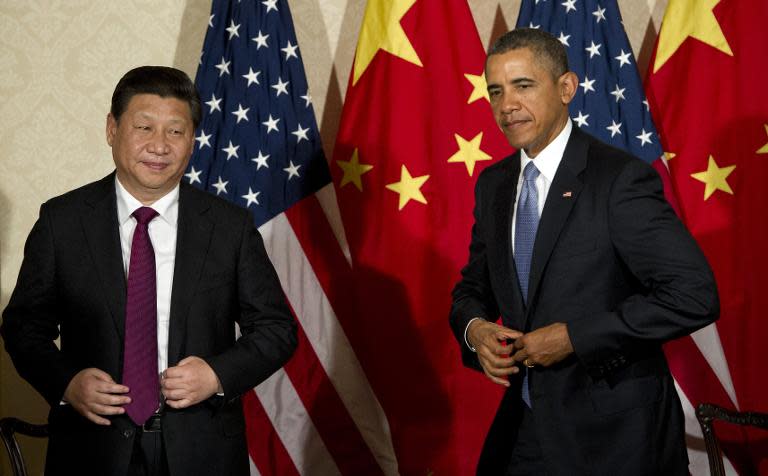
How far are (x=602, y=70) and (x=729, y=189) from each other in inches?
28.0

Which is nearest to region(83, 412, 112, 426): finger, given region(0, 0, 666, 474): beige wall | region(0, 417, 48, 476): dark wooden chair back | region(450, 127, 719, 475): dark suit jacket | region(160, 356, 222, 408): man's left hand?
region(160, 356, 222, 408): man's left hand

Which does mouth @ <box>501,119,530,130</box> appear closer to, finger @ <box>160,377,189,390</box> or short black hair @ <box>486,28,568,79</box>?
short black hair @ <box>486,28,568,79</box>

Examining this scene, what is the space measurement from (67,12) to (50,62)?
25 centimetres

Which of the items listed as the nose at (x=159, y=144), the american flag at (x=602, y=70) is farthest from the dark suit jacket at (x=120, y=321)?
the american flag at (x=602, y=70)

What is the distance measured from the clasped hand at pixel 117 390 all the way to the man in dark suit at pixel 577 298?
70 cm

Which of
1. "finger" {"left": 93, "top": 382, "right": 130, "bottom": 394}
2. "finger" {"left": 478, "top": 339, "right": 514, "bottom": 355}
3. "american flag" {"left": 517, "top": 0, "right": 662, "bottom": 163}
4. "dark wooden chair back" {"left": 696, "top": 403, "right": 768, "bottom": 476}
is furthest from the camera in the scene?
"american flag" {"left": 517, "top": 0, "right": 662, "bottom": 163}

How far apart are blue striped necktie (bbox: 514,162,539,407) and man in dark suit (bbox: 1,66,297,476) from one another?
1.96 ft

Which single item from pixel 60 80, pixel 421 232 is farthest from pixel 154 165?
pixel 60 80

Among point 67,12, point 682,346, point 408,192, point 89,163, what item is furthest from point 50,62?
point 682,346

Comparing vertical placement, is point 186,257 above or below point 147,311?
above

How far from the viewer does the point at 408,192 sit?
3.38 m

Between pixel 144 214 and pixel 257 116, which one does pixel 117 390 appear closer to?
pixel 144 214

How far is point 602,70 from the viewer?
3.35 metres

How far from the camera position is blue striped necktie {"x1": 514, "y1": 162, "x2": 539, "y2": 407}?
79.1 inches
